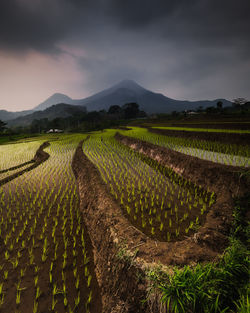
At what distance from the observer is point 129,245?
6.67 feet

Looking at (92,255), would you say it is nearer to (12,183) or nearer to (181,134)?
(12,183)

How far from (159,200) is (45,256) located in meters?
2.74

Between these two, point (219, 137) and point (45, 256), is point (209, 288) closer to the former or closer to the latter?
point (45, 256)

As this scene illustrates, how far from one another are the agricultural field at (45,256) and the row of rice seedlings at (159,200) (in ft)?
3.91

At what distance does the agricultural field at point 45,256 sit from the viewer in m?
1.84

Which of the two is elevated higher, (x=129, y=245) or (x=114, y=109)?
(x=114, y=109)

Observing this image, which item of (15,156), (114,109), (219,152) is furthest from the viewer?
(114,109)

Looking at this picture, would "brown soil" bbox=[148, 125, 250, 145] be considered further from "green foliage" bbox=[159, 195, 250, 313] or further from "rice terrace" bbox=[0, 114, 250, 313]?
"green foliage" bbox=[159, 195, 250, 313]

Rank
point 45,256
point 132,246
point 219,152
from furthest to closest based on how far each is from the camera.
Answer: point 219,152, point 45,256, point 132,246

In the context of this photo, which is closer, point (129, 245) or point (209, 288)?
point (209, 288)

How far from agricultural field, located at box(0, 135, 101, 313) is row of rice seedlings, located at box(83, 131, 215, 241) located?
46.9 inches

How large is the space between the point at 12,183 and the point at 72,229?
4.04 m

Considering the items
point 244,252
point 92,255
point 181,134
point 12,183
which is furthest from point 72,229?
point 181,134

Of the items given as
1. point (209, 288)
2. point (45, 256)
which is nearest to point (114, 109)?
point (45, 256)
